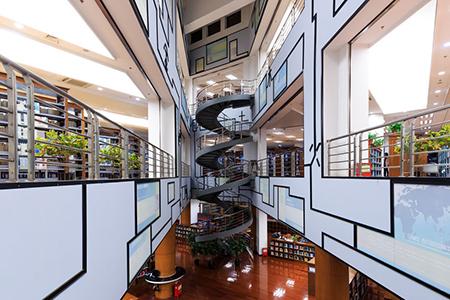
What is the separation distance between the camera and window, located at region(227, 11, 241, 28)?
10.5 meters

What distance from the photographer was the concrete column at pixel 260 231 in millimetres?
9789

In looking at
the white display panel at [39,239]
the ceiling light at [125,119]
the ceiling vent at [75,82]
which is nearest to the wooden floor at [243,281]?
the ceiling light at [125,119]

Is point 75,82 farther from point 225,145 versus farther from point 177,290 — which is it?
point 177,290

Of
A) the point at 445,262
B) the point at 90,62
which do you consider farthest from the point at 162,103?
the point at 445,262

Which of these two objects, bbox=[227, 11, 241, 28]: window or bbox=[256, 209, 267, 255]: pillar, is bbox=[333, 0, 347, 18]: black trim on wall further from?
bbox=[227, 11, 241, 28]: window

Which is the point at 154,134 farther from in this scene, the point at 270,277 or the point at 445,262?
the point at 270,277

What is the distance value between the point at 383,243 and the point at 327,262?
7.22ft

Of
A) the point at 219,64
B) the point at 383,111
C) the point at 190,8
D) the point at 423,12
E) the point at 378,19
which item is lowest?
the point at 383,111

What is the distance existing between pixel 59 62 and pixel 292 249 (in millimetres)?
9705

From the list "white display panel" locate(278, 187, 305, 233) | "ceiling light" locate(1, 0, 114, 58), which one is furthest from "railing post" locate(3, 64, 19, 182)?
"white display panel" locate(278, 187, 305, 233)

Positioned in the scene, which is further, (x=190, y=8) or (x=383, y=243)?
(x=190, y=8)

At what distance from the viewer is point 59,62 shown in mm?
3721

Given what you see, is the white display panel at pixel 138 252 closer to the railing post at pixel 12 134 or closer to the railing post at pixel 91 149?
the railing post at pixel 91 149

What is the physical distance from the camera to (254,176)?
8148mm
